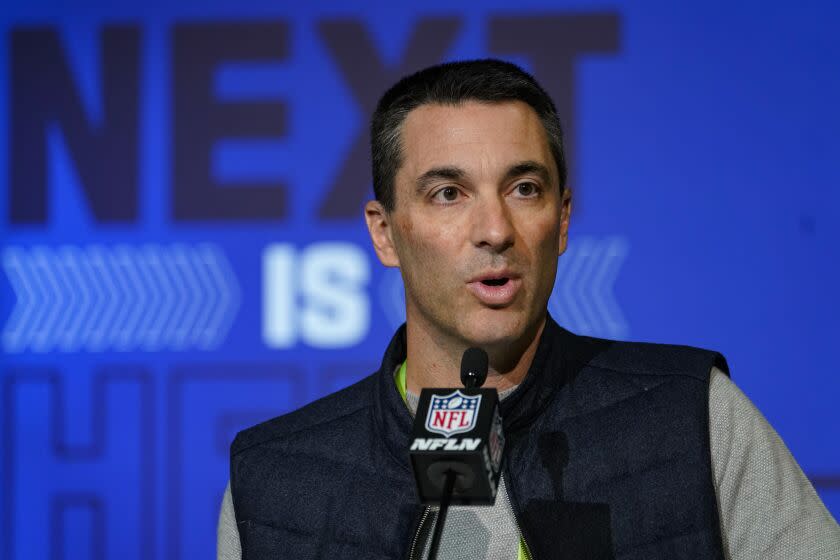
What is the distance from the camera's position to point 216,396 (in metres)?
3.03

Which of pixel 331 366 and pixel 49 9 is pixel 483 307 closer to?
pixel 331 366

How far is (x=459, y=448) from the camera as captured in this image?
1.15 metres

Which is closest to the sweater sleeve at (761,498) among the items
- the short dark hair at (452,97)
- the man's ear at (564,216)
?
the man's ear at (564,216)

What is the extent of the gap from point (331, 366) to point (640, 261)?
0.85 m

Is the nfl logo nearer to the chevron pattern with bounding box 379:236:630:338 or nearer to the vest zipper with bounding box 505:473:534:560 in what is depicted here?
the vest zipper with bounding box 505:473:534:560

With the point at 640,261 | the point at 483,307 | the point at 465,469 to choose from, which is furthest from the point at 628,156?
the point at 465,469

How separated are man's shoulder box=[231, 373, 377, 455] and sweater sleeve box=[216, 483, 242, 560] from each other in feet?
0.32

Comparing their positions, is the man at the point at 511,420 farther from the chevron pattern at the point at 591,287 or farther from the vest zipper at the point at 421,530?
Result: the chevron pattern at the point at 591,287

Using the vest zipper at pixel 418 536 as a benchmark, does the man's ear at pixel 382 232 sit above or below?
above

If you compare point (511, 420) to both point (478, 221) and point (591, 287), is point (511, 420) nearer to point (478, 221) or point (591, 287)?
point (478, 221)

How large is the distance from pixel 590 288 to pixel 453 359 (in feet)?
4.10

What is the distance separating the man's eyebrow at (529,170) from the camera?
5.45 ft

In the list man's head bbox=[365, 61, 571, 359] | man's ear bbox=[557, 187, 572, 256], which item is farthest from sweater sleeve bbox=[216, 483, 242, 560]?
man's ear bbox=[557, 187, 572, 256]

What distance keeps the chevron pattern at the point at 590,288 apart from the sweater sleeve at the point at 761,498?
1271 millimetres
